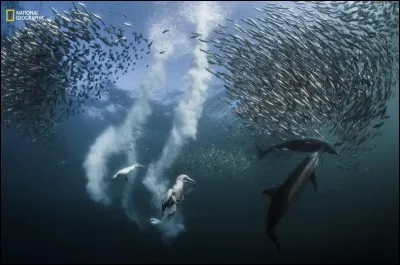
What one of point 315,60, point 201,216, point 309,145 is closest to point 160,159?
point 201,216

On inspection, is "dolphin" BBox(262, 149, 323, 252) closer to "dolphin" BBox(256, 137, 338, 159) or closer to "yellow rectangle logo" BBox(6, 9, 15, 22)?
"dolphin" BBox(256, 137, 338, 159)

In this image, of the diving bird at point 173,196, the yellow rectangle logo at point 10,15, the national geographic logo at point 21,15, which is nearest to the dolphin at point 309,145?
the diving bird at point 173,196

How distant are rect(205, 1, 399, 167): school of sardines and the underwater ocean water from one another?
0.14 meters

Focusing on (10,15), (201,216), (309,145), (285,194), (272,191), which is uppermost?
(10,15)

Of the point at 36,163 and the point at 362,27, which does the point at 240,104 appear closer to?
the point at 362,27

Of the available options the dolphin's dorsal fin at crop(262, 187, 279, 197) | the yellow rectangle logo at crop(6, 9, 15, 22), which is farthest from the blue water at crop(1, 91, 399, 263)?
the dolphin's dorsal fin at crop(262, 187, 279, 197)

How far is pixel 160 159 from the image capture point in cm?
3588

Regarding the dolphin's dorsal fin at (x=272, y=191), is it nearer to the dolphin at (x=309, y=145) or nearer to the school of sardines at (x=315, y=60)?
the dolphin at (x=309, y=145)

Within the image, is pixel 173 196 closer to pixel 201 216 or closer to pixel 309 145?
pixel 309 145

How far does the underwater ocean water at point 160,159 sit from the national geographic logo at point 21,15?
0.33m

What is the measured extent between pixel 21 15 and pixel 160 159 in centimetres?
2489

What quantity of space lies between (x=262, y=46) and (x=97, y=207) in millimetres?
28410

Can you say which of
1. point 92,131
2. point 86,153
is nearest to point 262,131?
point 92,131

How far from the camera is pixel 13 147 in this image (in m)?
40.3
